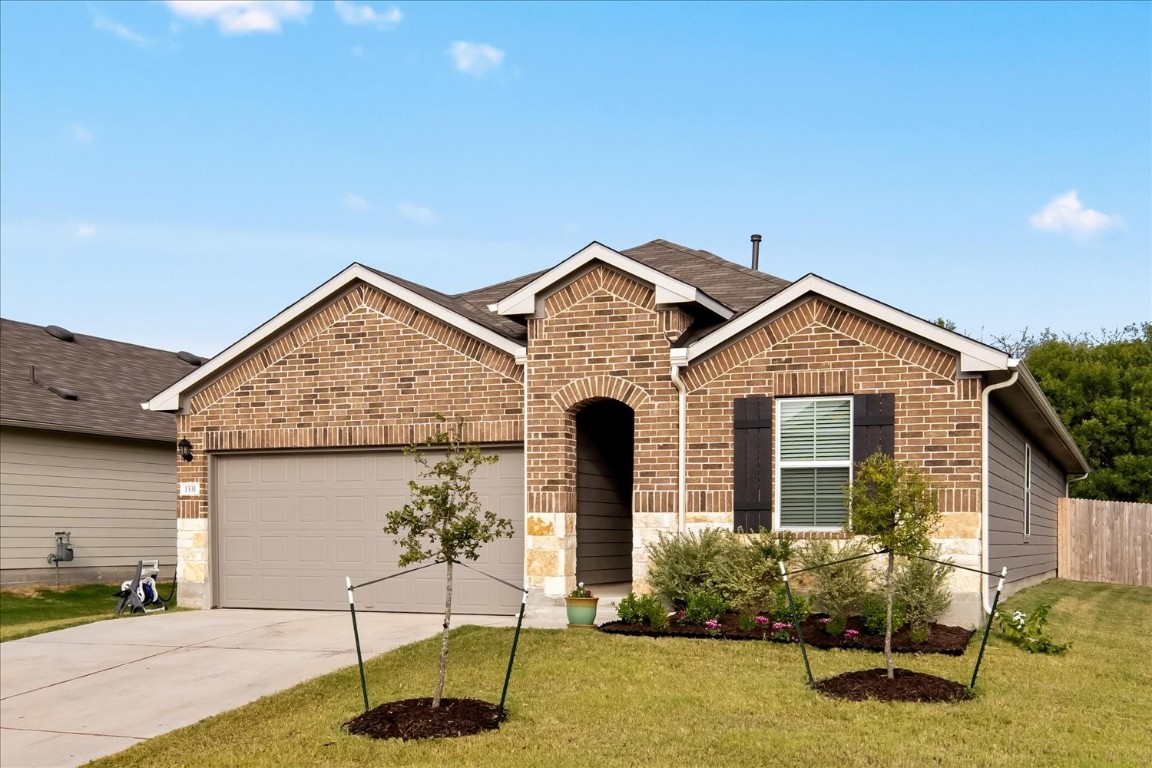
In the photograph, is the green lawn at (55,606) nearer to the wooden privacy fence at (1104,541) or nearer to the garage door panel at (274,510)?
the garage door panel at (274,510)

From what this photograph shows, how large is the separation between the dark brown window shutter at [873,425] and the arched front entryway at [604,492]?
3405 millimetres

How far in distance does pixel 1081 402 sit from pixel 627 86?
23.8m

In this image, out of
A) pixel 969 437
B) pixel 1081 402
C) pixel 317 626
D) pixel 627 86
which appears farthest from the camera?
pixel 1081 402

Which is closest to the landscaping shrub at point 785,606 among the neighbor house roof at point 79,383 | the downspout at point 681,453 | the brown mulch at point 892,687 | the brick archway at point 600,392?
the downspout at point 681,453

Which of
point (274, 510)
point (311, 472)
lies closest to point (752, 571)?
point (311, 472)

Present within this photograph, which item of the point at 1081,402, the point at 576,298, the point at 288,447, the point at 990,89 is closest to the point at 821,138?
the point at 990,89

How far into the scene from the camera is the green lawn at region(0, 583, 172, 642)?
15.8 meters

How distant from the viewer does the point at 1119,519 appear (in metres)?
25.9

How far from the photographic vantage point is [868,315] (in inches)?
529

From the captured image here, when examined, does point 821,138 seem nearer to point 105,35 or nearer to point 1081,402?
point 105,35

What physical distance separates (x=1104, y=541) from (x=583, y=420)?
1538 centimetres

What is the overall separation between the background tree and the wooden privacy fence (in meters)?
9.38

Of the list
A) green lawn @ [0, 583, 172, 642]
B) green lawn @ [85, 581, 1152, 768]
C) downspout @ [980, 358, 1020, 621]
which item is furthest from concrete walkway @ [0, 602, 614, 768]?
downspout @ [980, 358, 1020, 621]

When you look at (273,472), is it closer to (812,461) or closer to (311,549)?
(311,549)
